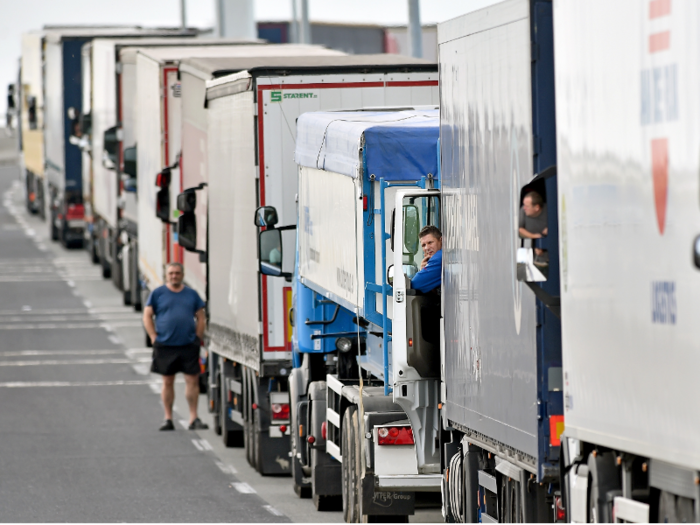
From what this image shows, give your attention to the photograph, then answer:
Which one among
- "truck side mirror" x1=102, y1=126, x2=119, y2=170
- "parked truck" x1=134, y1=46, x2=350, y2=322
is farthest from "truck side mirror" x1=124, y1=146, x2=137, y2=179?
"truck side mirror" x1=102, y1=126, x2=119, y2=170

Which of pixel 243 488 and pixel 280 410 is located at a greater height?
pixel 280 410

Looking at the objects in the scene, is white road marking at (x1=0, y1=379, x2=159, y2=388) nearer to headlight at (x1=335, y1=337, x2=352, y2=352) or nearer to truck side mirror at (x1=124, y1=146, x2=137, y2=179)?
truck side mirror at (x1=124, y1=146, x2=137, y2=179)

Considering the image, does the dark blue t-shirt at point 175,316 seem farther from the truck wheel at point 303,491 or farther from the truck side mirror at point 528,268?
the truck side mirror at point 528,268

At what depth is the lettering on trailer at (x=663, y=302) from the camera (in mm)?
6375

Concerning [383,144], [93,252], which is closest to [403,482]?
[383,144]

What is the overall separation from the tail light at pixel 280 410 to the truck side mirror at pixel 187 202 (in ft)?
14.8

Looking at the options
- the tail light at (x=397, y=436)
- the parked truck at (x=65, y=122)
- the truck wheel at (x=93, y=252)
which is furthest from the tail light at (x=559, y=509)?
the truck wheel at (x=93, y=252)

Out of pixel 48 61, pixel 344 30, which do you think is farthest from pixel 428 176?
pixel 344 30

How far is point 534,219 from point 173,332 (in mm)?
11714

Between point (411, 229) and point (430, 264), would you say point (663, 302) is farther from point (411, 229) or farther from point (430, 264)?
point (411, 229)

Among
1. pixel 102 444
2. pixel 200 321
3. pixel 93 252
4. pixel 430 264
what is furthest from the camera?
pixel 93 252

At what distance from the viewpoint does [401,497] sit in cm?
1218

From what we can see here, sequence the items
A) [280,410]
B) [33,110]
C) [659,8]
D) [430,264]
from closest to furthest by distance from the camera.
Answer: [659,8], [430,264], [280,410], [33,110]

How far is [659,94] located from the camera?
650 centimetres
